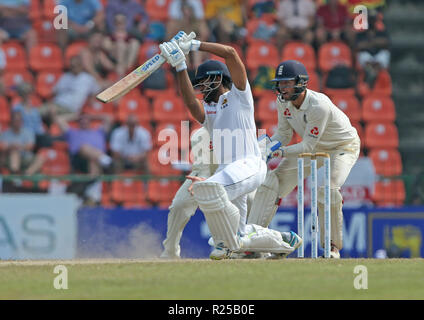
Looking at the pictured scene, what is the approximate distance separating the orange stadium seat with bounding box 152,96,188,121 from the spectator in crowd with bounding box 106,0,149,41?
1.23 meters

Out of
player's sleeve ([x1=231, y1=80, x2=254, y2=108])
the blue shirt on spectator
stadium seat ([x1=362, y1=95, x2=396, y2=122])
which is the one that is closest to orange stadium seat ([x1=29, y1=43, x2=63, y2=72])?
the blue shirt on spectator

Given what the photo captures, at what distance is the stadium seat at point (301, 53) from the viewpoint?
629 inches

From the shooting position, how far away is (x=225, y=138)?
863cm

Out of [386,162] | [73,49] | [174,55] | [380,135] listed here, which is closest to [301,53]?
[380,135]

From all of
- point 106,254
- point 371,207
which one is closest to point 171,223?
point 106,254

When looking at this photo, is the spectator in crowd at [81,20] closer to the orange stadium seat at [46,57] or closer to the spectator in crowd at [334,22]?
the orange stadium seat at [46,57]

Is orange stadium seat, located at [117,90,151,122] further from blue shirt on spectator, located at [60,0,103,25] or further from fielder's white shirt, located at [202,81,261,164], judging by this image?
fielder's white shirt, located at [202,81,261,164]

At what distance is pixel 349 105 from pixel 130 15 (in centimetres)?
394

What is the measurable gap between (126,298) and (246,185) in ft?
7.22

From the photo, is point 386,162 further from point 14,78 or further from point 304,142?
point 14,78

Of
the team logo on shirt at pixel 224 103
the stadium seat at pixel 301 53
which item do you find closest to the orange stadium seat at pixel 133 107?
the stadium seat at pixel 301 53

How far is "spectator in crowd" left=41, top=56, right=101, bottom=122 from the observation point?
14664mm

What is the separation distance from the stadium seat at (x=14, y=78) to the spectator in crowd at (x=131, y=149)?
1957mm

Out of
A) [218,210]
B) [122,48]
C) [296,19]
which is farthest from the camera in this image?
[296,19]
